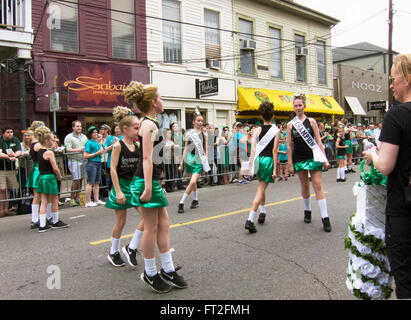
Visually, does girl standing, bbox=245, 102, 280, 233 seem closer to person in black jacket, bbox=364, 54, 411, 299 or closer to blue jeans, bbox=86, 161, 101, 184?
person in black jacket, bbox=364, 54, 411, 299

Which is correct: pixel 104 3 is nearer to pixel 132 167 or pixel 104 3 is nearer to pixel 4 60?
pixel 4 60

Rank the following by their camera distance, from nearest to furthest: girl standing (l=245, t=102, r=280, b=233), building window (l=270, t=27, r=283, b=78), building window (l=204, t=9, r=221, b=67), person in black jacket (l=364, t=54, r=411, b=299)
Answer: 1. person in black jacket (l=364, t=54, r=411, b=299)
2. girl standing (l=245, t=102, r=280, b=233)
3. building window (l=204, t=9, r=221, b=67)
4. building window (l=270, t=27, r=283, b=78)

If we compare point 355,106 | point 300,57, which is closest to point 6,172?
point 300,57

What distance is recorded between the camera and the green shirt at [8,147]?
821 centimetres

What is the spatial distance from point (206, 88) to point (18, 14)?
8055mm

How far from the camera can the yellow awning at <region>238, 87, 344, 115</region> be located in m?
18.6

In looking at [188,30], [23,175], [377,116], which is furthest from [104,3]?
[377,116]

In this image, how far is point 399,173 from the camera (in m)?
2.13

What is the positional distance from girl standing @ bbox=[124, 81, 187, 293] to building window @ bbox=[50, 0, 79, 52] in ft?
37.7

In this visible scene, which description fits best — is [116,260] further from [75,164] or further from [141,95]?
[75,164]

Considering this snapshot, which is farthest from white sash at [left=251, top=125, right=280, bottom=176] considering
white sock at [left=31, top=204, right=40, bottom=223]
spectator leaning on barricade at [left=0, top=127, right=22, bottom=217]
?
spectator leaning on barricade at [left=0, top=127, right=22, bottom=217]

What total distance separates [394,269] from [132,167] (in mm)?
3030

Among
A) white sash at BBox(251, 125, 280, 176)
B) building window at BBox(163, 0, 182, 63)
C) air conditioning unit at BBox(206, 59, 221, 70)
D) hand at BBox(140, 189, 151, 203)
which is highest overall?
building window at BBox(163, 0, 182, 63)

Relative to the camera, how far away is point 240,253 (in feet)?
14.6
